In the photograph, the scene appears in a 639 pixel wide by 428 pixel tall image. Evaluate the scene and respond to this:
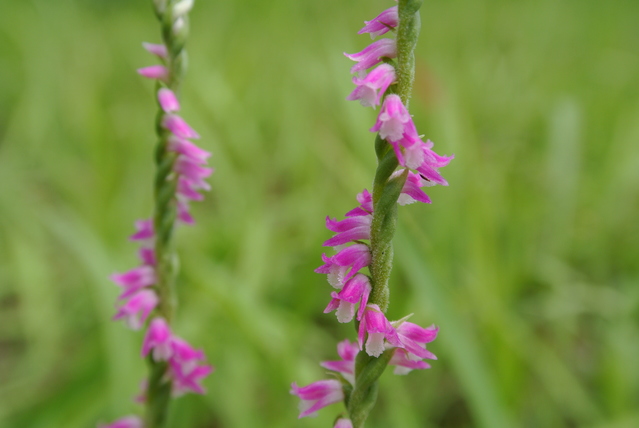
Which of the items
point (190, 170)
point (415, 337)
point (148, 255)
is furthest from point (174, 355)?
point (415, 337)

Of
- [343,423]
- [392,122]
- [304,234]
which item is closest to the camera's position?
[392,122]

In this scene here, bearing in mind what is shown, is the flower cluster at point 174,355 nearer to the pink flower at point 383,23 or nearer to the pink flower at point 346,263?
the pink flower at point 346,263

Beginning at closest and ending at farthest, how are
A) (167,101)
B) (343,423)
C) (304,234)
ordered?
1. (343,423)
2. (167,101)
3. (304,234)

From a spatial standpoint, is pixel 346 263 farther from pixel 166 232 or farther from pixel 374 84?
pixel 166 232

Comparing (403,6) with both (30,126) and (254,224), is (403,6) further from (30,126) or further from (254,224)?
(30,126)

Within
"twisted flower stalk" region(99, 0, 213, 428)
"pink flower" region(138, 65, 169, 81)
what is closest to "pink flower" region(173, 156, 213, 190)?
"twisted flower stalk" region(99, 0, 213, 428)

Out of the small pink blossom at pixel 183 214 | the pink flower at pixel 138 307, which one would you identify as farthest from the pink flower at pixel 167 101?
the pink flower at pixel 138 307

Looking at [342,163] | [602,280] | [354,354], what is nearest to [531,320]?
[602,280]
